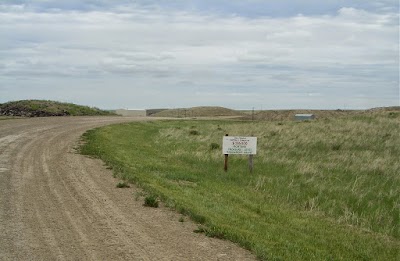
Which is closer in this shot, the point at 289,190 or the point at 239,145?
the point at 289,190

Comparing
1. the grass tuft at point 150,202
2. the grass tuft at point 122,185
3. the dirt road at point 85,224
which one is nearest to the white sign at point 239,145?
the dirt road at point 85,224

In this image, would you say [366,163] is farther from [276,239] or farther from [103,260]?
[103,260]

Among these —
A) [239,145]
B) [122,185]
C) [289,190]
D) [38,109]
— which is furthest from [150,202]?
[38,109]

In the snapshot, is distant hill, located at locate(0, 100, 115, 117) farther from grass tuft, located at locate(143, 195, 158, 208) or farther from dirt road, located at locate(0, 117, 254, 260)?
grass tuft, located at locate(143, 195, 158, 208)

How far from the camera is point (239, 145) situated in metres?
17.8

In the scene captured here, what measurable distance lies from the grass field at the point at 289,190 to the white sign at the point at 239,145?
0.76 meters

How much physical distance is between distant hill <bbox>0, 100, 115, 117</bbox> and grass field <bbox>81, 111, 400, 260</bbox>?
2234cm

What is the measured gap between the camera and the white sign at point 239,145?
17.7 metres

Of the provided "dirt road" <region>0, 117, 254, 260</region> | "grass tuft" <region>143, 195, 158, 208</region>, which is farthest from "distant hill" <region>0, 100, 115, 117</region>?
"grass tuft" <region>143, 195, 158, 208</region>

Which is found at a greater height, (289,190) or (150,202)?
(150,202)

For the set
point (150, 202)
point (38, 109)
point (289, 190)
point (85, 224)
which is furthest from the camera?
point (38, 109)

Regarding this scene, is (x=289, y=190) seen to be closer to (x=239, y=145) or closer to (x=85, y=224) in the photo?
(x=239, y=145)

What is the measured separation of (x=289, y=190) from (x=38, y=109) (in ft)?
119

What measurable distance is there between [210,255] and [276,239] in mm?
1687
